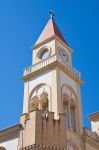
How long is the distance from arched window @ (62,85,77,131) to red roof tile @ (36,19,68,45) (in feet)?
21.2

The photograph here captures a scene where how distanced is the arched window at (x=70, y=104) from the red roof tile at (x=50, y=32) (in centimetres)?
645

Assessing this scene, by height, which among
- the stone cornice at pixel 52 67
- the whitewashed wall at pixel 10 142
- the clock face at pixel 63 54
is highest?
the clock face at pixel 63 54

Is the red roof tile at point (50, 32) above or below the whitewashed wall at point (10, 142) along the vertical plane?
above

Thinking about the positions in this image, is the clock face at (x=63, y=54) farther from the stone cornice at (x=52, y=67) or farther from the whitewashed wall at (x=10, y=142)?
the whitewashed wall at (x=10, y=142)

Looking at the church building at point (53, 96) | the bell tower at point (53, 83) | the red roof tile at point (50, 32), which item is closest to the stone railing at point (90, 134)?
the church building at point (53, 96)

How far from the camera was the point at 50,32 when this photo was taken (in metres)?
34.6

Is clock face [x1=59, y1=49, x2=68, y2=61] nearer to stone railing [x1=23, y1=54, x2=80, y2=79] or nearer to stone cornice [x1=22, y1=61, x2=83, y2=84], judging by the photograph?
stone railing [x1=23, y1=54, x2=80, y2=79]

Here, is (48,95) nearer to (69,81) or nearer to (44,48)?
(69,81)

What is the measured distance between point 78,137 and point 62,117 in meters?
6.14

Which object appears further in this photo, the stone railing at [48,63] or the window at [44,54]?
the window at [44,54]

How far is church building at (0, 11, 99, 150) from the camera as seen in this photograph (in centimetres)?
2238

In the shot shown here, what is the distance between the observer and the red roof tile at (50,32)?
34.1 meters

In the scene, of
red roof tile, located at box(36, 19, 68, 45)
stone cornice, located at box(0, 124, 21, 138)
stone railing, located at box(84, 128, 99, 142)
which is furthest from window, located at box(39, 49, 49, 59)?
stone cornice, located at box(0, 124, 21, 138)

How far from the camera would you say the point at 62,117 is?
22688 mm
